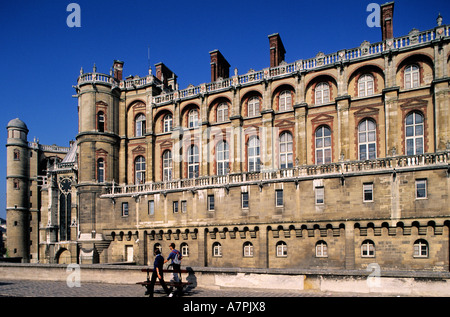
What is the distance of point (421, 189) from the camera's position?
2712 centimetres

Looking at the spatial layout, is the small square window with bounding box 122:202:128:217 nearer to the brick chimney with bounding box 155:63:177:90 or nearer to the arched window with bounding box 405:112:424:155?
the brick chimney with bounding box 155:63:177:90

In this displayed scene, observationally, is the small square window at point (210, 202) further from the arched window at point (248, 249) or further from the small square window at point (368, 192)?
the small square window at point (368, 192)

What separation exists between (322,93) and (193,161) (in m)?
15.4

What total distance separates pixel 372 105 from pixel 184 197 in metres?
19.4

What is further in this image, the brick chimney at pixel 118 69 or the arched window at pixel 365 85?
the brick chimney at pixel 118 69

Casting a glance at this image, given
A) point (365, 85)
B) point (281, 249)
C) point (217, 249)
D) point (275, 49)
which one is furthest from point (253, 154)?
point (365, 85)

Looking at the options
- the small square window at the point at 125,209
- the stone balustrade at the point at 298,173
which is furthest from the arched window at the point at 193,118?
the small square window at the point at 125,209

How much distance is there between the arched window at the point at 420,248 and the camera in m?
26.9

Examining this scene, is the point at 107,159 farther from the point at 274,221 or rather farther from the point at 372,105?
the point at 372,105

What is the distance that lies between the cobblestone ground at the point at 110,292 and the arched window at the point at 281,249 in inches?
601

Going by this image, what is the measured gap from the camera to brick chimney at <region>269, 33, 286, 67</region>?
3825cm

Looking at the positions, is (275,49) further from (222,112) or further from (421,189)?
(421,189)

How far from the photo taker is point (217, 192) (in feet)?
115

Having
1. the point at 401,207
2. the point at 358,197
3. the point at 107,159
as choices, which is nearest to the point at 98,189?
the point at 107,159
